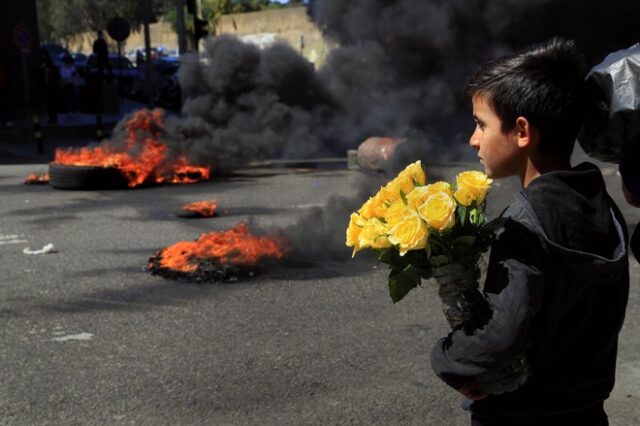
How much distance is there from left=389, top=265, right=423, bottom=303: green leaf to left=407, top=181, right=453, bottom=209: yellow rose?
14cm

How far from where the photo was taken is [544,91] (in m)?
1.68

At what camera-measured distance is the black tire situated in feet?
35.3

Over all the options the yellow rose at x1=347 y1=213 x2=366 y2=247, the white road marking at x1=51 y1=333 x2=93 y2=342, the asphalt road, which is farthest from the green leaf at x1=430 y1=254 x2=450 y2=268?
the white road marking at x1=51 y1=333 x2=93 y2=342

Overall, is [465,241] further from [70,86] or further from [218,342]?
[70,86]


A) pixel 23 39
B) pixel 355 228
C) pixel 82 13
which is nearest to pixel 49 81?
pixel 23 39

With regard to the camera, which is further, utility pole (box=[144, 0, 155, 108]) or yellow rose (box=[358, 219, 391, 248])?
utility pole (box=[144, 0, 155, 108])

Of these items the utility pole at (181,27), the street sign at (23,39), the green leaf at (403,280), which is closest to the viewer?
the green leaf at (403,280)

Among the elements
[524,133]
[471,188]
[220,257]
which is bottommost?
[220,257]

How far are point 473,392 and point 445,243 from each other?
0.34 meters

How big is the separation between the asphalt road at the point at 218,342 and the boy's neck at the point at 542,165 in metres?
2.04

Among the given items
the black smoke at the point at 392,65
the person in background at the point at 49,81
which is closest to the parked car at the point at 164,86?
the person in background at the point at 49,81

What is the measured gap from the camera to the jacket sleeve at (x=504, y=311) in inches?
64.2

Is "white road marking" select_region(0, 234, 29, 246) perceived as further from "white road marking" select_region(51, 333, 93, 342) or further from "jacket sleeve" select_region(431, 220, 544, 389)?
"jacket sleeve" select_region(431, 220, 544, 389)

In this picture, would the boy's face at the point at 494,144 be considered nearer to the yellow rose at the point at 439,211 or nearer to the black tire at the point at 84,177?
the yellow rose at the point at 439,211
